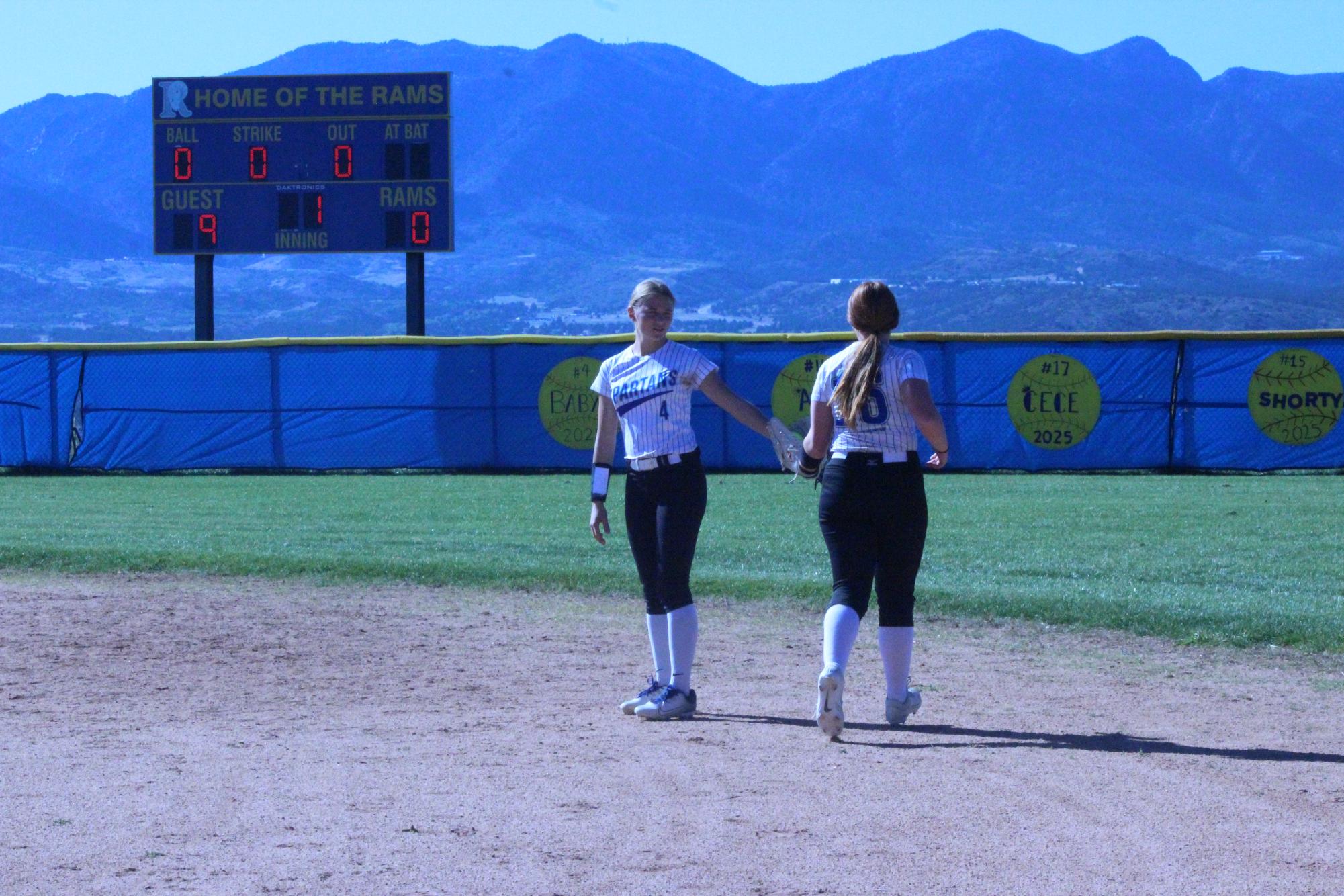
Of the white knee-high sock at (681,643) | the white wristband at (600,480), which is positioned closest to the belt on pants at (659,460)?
the white wristband at (600,480)

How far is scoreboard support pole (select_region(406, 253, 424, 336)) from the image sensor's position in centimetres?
2505

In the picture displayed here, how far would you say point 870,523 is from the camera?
236 inches

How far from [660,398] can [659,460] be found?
0.25 m

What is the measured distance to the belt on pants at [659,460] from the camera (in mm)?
6270

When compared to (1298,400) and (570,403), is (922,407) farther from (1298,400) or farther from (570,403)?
(1298,400)

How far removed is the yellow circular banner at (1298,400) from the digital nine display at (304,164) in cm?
1240

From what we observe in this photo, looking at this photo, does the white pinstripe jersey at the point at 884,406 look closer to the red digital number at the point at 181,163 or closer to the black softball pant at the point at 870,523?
the black softball pant at the point at 870,523

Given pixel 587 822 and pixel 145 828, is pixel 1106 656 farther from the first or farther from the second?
pixel 145 828

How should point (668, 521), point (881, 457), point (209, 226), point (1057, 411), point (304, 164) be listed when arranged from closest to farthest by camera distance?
point (881, 457)
point (668, 521)
point (1057, 411)
point (304, 164)
point (209, 226)

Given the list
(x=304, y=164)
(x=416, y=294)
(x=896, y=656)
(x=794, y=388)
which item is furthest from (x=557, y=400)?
(x=896, y=656)

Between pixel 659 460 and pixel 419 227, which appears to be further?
pixel 419 227

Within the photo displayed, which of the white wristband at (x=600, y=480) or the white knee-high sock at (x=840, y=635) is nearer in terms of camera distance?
the white knee-high sock at (x=840, y=635)

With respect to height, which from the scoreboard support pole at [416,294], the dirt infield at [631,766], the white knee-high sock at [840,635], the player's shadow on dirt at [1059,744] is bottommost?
the player's shadow on dirt at [1059,744]

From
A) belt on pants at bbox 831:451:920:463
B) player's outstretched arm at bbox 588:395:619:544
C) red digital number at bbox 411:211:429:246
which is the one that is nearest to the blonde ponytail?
belt on pants at bbox 831:451:920:463
